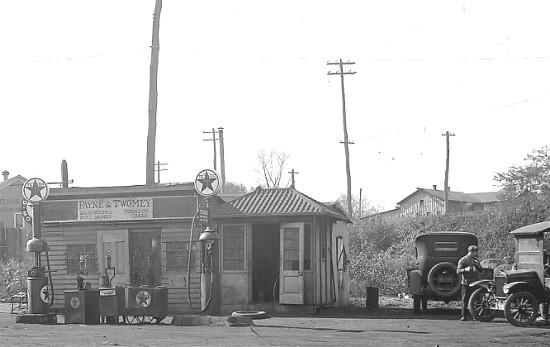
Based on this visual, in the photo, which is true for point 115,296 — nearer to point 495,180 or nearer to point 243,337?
point 243,337

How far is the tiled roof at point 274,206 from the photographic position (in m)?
24.2

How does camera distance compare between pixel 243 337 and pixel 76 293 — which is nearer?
pixel 243 337

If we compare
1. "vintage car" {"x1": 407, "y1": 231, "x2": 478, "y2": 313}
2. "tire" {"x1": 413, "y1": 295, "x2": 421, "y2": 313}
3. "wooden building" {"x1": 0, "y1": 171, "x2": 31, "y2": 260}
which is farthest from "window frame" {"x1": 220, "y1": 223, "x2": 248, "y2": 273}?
"wooden building" {"x1": 0, "y1": 171, "x2": 31, "y2": 260}

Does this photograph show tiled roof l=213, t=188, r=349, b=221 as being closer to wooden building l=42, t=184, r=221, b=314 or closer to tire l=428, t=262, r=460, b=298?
wooden building l=42, t=184, r=221, b=314

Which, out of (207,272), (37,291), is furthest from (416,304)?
(37,291)

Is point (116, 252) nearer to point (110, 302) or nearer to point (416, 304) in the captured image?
point (110, 302)

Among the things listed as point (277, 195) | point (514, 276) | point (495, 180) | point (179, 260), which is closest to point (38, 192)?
point (179, 260)

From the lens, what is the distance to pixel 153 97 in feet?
101

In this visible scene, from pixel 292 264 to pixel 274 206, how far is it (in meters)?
1.70

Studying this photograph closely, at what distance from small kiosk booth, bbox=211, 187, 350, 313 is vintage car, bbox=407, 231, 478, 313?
250 cm

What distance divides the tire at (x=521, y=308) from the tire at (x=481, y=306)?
52.7 inches

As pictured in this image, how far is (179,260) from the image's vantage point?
25.1 metres

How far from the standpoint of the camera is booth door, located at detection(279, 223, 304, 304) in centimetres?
2403

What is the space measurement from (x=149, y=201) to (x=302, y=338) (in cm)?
973
